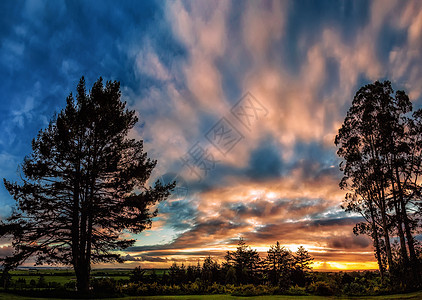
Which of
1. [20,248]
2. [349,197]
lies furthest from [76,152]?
[349,197]

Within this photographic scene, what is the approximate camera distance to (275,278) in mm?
23797

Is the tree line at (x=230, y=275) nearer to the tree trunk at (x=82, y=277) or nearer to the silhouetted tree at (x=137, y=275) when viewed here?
the silhouetted tree at (x=137, y=275)

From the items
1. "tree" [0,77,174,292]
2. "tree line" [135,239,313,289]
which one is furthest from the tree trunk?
"tree line" [135,239,313,289]

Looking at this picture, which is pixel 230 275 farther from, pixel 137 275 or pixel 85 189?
pixel 85 189

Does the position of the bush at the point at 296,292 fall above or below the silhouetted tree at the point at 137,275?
below

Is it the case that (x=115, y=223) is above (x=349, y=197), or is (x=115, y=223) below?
below

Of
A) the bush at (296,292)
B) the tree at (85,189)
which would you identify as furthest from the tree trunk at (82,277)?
the bush at (296,292)

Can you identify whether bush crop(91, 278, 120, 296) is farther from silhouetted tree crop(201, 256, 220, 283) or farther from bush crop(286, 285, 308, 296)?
bush crop(286, 285, 308, 296)

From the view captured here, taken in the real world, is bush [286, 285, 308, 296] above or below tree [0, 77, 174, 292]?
below

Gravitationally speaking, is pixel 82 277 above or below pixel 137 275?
above

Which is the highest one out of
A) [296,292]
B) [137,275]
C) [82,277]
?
[82,277]

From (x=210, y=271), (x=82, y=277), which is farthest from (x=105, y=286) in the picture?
(x=210, y=271)

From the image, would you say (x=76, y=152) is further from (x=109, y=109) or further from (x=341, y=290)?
(x=341, y=290)

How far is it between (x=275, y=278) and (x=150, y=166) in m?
16.3
